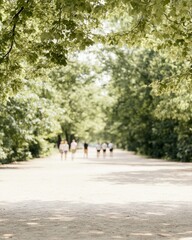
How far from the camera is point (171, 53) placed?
11703mm

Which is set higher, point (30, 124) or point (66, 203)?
point (30, 124)

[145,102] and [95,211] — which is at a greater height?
[145,102]

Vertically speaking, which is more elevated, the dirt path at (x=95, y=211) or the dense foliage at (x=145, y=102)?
the dense foliage at (x=145, y=102)

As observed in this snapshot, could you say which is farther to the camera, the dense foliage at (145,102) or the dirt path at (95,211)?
the dense foliage at (145,102)

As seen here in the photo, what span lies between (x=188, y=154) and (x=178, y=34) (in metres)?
27.2

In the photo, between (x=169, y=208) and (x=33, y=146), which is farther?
(x=33, y=146)

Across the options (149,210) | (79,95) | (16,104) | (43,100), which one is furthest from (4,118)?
(79,95)

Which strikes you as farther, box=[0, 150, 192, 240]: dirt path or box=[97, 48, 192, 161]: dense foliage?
box=[97, 48, 192, 161]: dense foliage

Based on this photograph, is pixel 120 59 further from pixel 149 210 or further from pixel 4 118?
pixel 149 210

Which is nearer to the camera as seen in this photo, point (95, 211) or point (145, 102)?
point (95, 211)

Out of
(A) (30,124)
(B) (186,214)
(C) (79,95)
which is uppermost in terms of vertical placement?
(C) (79,95)

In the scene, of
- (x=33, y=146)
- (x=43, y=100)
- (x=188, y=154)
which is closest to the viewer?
(x=43, y=100)

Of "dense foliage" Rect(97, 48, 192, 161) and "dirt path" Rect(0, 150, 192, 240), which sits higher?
"dense foliage" Rect(97, 48, 192, 161)

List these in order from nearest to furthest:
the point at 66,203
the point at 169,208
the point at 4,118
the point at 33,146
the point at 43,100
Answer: the point at 169,208 < the point at 66,203 < the point at 4,118 < the point at 43,100 < the point at 33,146
